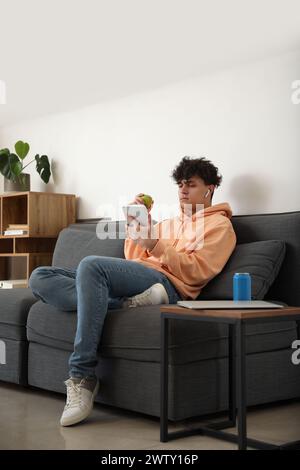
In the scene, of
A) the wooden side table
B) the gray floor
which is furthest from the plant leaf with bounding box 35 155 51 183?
the wooden side table

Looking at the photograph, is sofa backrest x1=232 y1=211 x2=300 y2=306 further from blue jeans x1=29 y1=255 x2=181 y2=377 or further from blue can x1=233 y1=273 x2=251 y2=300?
blue can x1=233 y1=273 x2=251 y2=300

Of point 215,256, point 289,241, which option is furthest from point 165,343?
point 289,241

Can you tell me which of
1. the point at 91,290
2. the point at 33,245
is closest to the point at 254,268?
the point at 91,290

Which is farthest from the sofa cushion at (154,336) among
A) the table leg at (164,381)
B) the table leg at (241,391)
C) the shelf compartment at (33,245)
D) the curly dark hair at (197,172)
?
the shelf compartment at (33,245)

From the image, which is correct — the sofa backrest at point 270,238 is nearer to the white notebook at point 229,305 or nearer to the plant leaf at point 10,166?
the white notebook at point 229,305

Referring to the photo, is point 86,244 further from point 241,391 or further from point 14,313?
point 241,391

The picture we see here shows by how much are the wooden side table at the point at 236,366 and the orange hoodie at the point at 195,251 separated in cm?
50

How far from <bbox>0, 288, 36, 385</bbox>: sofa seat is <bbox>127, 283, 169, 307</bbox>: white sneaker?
2.34ft

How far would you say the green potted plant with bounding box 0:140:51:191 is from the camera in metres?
5.01

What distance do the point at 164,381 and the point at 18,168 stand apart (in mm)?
3026

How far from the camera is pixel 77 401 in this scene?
8.45 feet

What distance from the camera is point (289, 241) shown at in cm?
310
